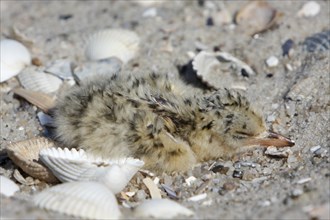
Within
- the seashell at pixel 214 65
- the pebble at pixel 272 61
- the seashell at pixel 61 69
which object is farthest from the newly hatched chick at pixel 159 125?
the pebble at pixel 272 61

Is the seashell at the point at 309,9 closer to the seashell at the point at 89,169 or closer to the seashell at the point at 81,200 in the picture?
the seashell at the point at 89,169

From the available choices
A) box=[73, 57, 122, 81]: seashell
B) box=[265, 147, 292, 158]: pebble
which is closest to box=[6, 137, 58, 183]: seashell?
box=[73, 57, 122, 81]: seashell

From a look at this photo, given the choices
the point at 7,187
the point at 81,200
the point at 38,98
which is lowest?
the point at 38,98

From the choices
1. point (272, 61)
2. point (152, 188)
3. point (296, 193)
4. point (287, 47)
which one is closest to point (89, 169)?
point (152, 188)

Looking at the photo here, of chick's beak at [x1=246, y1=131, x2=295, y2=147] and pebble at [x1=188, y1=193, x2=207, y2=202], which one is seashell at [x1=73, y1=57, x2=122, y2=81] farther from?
pebble at [x1=188, y1=193, x2=207, y2=202]

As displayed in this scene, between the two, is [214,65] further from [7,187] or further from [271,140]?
[7,187]

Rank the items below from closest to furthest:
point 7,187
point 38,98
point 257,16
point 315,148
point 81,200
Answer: point 81,200 < point 7,187 < point 315,148 < point 38,98 < point 257,16

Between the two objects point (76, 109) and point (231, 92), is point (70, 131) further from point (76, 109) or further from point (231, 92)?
point (231, 92)
